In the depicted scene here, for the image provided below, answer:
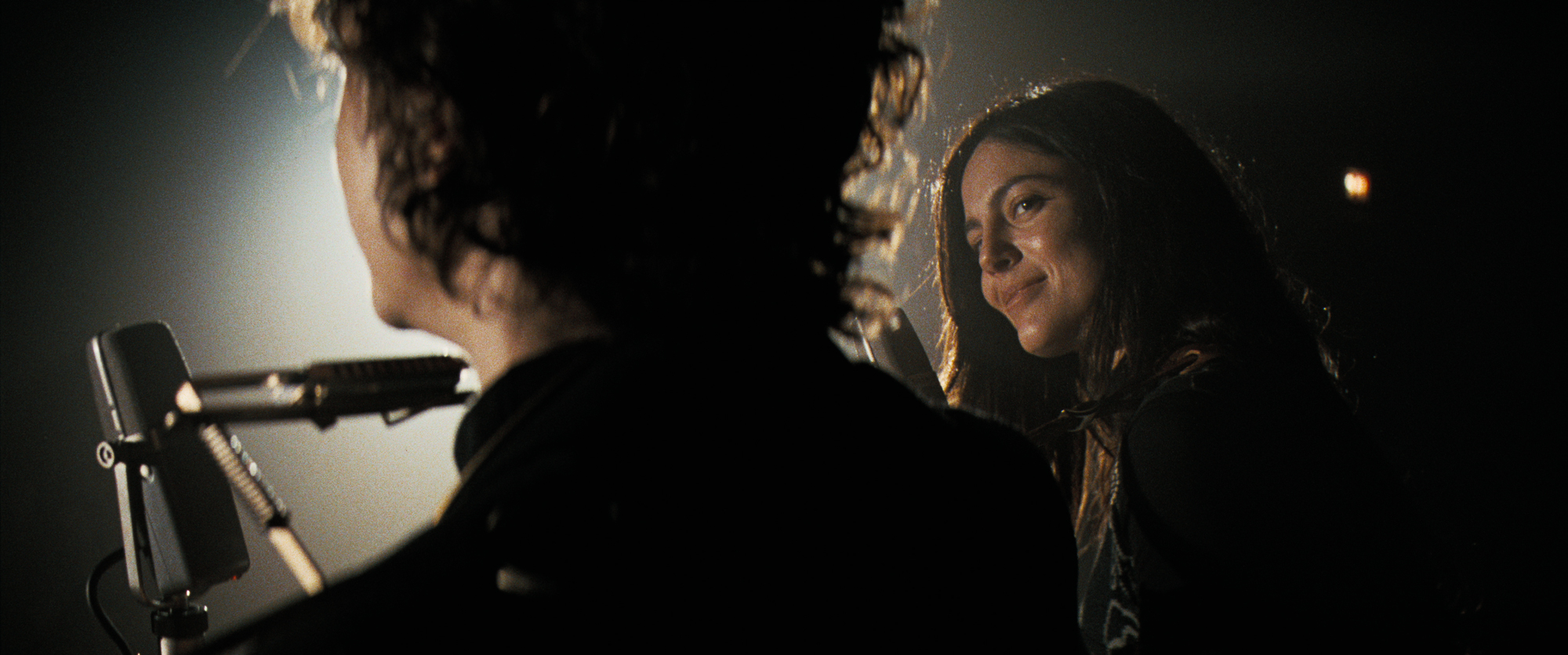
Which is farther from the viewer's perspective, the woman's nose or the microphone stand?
the woman's nose

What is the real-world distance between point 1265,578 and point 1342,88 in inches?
27.2

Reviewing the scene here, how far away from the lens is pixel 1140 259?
131 cm

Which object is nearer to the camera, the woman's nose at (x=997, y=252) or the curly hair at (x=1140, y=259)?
the curly hair at (x=1140, y=259)

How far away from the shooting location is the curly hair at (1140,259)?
1.22 metres

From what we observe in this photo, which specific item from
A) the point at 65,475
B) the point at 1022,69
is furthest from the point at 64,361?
the point at 1022,69

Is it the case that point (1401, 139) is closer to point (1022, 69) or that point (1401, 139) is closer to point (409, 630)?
point (1022, 69)

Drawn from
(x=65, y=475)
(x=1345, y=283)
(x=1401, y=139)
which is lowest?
(x=65, y=475)

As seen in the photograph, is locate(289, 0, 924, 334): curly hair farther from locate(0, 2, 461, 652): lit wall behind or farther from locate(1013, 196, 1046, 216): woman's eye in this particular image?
locate(1013, 196, 1046, 216): woman's eye

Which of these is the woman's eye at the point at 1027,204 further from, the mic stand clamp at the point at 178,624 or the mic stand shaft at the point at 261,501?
the mic stand clamp at the point at 178,624

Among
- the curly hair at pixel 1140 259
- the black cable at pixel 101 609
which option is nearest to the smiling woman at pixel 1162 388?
the curly hair at pixel 1140 259

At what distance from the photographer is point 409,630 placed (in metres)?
0.30

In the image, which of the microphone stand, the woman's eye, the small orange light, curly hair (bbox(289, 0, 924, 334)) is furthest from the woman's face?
the microphone stand

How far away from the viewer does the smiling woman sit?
0.97 metres

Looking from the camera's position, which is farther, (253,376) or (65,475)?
(65,475)
